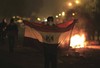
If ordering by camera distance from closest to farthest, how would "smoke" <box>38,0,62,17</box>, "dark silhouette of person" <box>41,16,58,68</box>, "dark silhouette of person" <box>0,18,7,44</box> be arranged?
"dark silhouette of person" <box>41,16,58,68</box>
"dark silhouette of person" <box>0,18,7,44</box>
"smoke" <box>38,0,62,17</box>

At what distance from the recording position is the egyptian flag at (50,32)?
10.0m

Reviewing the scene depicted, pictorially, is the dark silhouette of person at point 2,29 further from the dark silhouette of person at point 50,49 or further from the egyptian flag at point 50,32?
the dark silhouette of person at point 50,49

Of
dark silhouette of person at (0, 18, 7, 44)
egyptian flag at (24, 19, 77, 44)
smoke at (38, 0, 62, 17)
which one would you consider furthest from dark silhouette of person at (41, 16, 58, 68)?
smoke at (38, 0, 62, 17)

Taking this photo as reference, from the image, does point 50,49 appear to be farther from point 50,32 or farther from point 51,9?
point 51,9

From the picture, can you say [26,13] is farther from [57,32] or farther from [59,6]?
[57,32]

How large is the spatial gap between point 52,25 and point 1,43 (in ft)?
45.5

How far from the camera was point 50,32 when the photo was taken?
10.0m

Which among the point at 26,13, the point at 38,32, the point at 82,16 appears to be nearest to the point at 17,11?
the point at 26,13

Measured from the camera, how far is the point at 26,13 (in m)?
64.8

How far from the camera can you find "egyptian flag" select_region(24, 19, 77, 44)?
1000cm

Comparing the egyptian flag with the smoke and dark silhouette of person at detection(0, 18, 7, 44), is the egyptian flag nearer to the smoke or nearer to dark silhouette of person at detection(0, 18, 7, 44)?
dark silhouette of person at detection(0, 18, 7, 44)

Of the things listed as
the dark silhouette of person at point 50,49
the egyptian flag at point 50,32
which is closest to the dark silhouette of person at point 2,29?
the egyptian flag at point 50,32

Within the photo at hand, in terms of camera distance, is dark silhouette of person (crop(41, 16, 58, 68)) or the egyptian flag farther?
the egyptian flag

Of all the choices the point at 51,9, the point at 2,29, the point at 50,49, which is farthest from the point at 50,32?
the point at 51,9
